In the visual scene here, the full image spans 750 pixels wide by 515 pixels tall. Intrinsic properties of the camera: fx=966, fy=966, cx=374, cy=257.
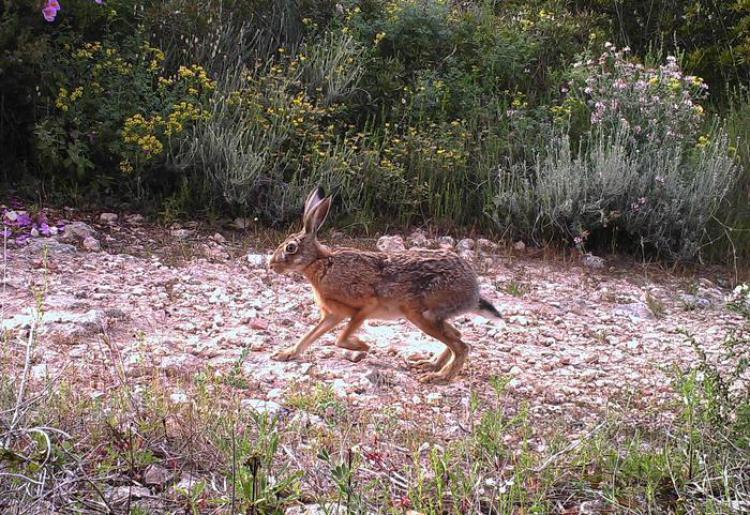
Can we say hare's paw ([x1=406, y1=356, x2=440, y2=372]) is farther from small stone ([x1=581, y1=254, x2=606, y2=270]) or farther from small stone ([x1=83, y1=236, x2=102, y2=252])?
small stone ([x1=83, y1=236, x2=102, y2=252])

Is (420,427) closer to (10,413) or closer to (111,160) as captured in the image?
(10,413)

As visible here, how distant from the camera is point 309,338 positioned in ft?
18.5

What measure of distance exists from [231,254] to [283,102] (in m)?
1.64

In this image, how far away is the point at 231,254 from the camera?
24.6 ft

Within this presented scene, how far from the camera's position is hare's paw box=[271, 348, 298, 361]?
5.56 meters

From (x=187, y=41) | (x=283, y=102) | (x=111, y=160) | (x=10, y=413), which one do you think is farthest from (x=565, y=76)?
(x=10, y=413)

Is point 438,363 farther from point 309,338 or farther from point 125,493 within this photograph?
point 125,493

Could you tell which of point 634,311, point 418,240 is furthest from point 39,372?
point 634,311

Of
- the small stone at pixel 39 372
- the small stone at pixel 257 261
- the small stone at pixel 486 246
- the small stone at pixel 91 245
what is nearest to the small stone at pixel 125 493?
the small stone at pixel 39 372

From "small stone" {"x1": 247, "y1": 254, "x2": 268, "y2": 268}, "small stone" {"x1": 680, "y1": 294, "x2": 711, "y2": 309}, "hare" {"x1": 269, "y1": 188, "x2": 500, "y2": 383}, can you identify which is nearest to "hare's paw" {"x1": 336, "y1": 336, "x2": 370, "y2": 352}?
"hare" {"x1": 269, "y1": 188, "x2": 500, "y2": 383}

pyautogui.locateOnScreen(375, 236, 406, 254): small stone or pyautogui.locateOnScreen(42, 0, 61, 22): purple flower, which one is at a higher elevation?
pyautogui.locateOnScreen(42, 0, 61, 22): purple flower

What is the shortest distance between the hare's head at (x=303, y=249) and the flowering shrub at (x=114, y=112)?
229cm

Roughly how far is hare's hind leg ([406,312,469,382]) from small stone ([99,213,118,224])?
3.31 meters

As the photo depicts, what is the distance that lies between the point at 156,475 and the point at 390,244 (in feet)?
13.9
